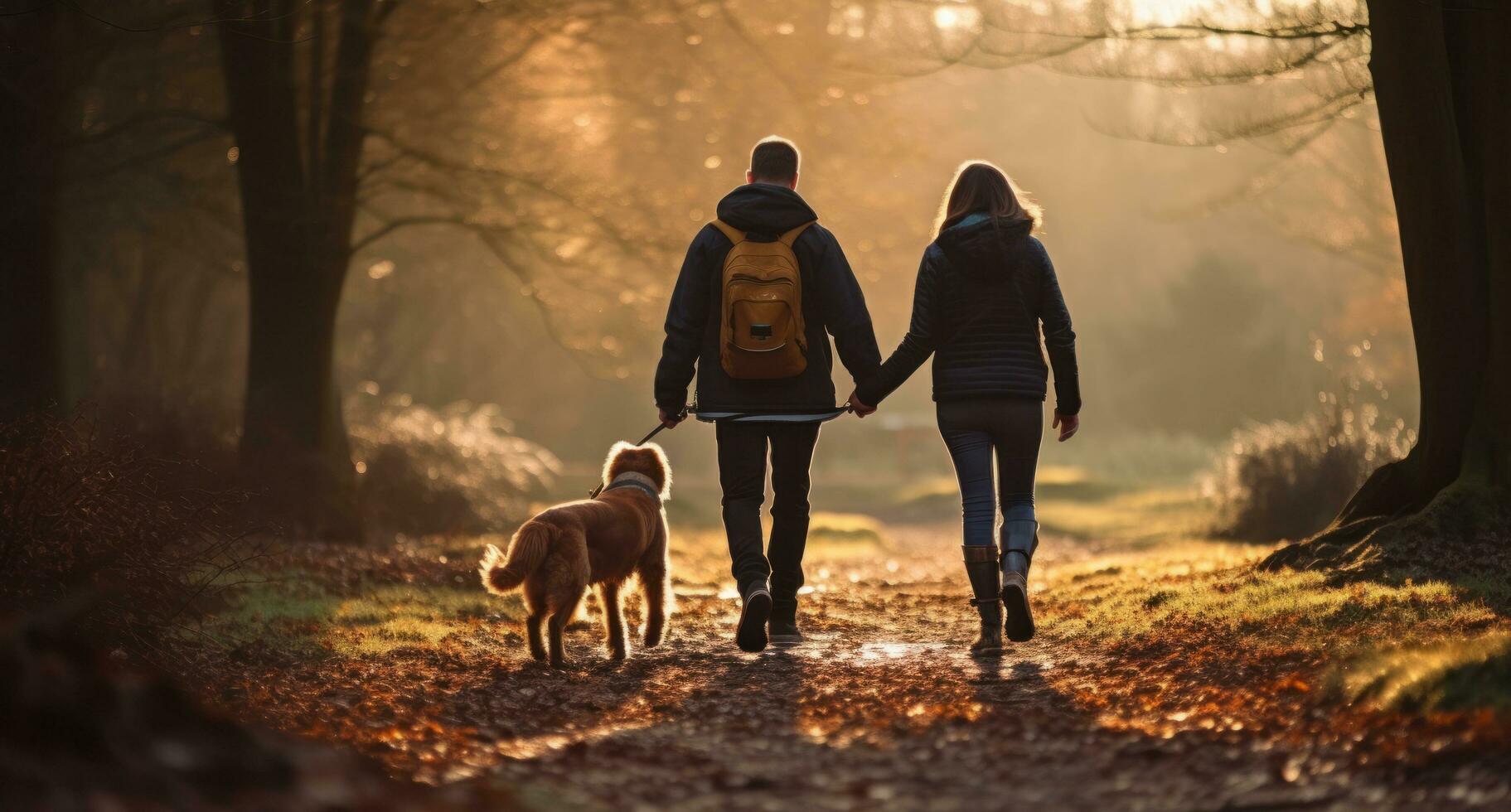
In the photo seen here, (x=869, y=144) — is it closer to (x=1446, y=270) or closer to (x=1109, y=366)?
(x=1446, y=270)

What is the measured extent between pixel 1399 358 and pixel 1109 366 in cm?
1623

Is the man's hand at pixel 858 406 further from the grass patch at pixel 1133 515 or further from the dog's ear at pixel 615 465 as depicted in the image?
the grass patch at pixel 1133 515

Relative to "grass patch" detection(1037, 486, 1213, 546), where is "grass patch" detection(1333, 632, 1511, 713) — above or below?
above

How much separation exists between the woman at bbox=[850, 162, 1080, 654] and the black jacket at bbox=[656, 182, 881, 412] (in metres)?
0.42

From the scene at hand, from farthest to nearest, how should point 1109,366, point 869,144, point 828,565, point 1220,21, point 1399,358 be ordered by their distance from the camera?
point 1109,366
point 1399,358
point 869,144
point 828,565
point 1220,21

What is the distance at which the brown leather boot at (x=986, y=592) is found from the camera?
7.06 m

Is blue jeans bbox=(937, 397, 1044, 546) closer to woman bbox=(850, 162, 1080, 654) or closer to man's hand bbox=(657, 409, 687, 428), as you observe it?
woman bbox=(850, 162, 1080, 654)

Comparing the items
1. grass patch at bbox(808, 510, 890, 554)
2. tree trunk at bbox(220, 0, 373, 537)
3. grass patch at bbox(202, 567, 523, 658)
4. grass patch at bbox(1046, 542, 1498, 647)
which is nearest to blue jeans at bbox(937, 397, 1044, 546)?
grass patch at bbox(1046, 542, 1498, 647)

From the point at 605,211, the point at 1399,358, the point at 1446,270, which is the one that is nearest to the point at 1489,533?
the point at 1446,270

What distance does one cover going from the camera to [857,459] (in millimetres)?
41562

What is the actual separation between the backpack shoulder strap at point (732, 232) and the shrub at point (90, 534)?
2750mm

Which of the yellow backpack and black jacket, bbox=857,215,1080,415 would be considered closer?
black jacket, bbox=857,215,1080,415

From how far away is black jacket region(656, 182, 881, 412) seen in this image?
289 inches

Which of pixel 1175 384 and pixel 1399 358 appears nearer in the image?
pixel 1399 358
